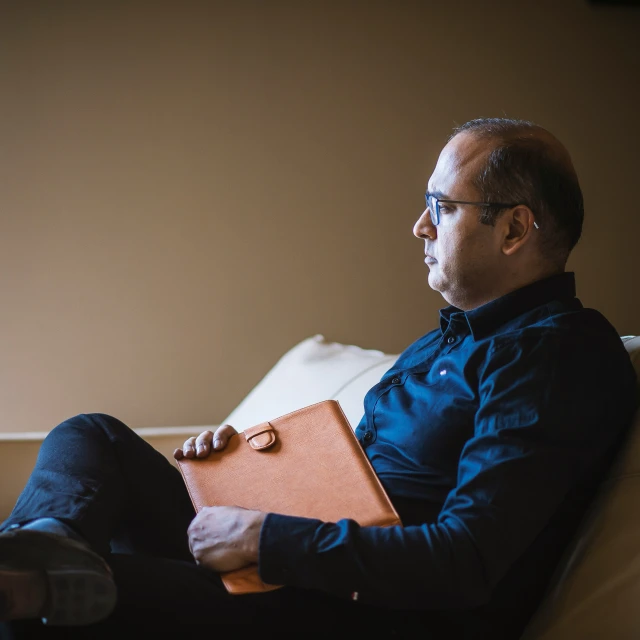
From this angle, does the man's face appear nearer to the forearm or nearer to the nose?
the nose

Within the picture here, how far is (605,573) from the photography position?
910 millimetres

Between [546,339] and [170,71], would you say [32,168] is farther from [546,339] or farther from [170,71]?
[546,339]

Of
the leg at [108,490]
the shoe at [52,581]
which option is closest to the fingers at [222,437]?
the leg at [108,490]

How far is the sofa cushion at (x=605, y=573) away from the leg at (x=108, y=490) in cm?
58

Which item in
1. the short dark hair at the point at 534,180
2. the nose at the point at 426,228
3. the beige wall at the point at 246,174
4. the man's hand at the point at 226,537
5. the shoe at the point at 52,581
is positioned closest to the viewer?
the shoe at the point at 52,581

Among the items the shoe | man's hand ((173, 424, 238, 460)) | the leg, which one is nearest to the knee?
the leg

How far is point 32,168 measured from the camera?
82.3 inches

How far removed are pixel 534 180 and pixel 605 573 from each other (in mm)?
557

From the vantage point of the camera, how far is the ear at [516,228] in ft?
3.42

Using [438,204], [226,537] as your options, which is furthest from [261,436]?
[438,204]

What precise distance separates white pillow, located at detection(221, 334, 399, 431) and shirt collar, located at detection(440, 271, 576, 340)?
0.46 m

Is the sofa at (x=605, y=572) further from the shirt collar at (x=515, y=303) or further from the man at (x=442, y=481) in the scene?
the shirt collar at (x=515, y=303)

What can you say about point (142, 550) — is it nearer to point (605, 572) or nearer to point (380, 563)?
point (380, 563)

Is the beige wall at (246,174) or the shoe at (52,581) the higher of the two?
the beige wall at (246,174)
